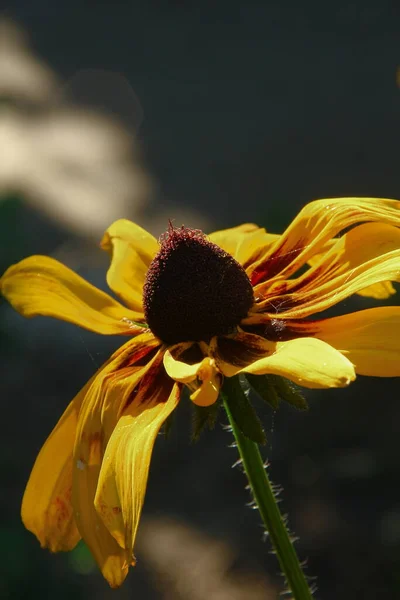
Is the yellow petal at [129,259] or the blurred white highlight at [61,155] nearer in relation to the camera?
the yellow petal at [129,259]

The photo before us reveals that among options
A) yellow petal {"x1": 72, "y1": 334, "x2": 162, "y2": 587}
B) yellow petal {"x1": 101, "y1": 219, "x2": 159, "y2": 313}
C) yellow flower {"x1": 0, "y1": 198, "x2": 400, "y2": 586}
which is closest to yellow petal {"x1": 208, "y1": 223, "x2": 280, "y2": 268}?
yellow flower {"x1": 0, "y1": 198, "x2": 400, "y2": 586}

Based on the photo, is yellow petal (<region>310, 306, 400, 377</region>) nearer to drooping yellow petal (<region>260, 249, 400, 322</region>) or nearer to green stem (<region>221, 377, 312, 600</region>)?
drooping yellow petal (<region>260, 249, 400, 322</region>)

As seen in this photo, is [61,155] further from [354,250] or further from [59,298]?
[354,250]

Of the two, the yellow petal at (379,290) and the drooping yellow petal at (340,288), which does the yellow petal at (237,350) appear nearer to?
the drooping yellow petal at (340,288)

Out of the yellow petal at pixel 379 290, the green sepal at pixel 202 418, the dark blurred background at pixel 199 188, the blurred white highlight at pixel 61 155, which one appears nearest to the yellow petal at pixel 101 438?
the green sepal at pixel 202 418

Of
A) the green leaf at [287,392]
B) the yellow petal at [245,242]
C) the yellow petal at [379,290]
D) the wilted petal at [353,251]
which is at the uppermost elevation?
the wilted petal at [353,251]

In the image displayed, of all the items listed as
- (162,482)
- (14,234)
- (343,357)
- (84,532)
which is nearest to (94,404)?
(84,532)

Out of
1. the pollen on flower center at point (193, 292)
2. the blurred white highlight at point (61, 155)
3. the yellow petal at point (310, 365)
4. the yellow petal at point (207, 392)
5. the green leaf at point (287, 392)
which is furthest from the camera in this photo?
the blurred white highlight at point (61, 155)
